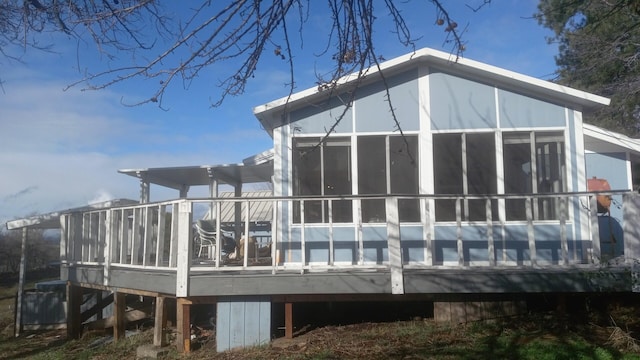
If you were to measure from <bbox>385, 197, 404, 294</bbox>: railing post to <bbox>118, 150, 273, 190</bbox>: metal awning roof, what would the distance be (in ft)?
12.9

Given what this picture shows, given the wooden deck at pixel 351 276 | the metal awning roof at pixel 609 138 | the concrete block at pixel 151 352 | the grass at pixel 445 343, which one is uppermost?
the metal awning roof at pixel 609 138

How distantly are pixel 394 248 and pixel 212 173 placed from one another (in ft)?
19.9

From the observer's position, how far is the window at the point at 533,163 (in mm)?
9008

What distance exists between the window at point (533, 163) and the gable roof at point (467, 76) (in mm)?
673

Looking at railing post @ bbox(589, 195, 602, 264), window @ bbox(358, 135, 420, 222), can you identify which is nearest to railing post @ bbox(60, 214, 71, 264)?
window @ bbox(358, 135, 420, 222)

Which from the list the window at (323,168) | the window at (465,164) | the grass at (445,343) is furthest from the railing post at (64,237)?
the window at (465,164)

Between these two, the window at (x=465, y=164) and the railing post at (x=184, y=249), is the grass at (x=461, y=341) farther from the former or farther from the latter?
the window at (x=465, y=164)

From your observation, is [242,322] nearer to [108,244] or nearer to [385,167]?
[108,244]

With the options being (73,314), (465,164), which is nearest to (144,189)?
(73,314)

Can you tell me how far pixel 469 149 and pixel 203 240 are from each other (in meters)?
5.48

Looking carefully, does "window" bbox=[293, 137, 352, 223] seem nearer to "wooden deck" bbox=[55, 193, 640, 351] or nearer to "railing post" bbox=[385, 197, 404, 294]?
"wooden deck" bbox=[55, 193, 640, 351]

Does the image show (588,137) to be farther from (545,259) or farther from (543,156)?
(545,259)

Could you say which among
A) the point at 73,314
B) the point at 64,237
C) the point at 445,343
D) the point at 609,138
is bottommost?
the point at 73,314

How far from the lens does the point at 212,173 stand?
40.2 ft
